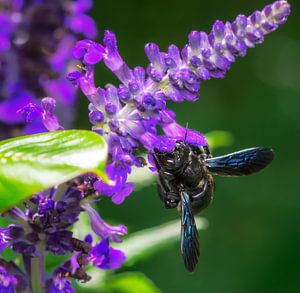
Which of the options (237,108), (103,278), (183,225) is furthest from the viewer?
(237,108)

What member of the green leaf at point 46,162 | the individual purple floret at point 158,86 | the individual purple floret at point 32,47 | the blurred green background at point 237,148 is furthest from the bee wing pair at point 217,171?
the blurred green background at point 237,148

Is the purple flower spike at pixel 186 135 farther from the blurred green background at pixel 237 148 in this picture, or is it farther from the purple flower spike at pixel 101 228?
the blurred green background at pixel 237 148

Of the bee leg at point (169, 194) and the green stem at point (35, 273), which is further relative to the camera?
the bee leg at point (169, 194)

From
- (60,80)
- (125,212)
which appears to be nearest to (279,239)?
(125,212)

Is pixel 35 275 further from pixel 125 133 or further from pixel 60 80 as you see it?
pixel 60 80

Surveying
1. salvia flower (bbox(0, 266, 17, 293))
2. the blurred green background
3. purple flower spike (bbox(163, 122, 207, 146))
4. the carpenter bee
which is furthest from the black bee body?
the blurred green background

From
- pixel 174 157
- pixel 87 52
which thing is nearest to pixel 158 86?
pixel 87 52
